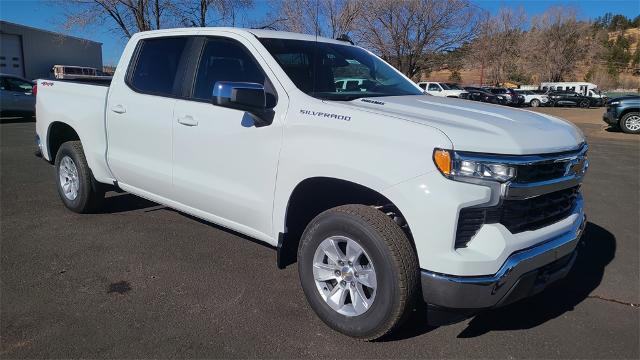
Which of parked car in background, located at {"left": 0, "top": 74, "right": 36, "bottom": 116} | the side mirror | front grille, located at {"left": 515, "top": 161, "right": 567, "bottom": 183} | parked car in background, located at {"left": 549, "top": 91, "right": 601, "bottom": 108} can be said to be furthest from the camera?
parked car in background, located at {"left": 549, "top": 91, "right": 601, "bottom": 108}

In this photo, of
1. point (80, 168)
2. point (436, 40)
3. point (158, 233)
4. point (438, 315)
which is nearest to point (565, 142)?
point (438, 315)

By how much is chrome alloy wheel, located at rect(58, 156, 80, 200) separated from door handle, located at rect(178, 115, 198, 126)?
6.65 ft

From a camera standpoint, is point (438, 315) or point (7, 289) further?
point (7, 289)

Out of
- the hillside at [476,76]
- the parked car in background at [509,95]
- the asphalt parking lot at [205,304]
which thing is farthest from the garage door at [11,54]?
the hillside at [476,76]

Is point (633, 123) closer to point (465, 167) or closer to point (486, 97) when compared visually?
point (465, 167)

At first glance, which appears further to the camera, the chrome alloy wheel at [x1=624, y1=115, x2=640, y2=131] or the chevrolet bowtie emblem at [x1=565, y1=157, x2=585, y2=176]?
the chrome alloy wheel at [x1=624, y1=115, x2=640, y2=131]

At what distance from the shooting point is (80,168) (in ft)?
17.1

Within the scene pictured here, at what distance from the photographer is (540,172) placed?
283 centimetres

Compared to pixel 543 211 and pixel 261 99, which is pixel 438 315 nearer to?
pixel 543 211

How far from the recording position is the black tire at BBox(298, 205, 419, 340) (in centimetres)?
275

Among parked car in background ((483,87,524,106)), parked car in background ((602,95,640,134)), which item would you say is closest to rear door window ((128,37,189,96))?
parked car in background ((602,95,640,134))

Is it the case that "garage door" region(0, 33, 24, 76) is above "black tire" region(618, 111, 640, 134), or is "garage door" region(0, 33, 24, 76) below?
above

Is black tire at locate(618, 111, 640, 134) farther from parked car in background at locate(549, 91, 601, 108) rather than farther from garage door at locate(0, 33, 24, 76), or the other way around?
garage door at locate(0, 33, 24, 76)

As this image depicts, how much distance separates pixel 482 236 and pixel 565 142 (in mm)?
914
